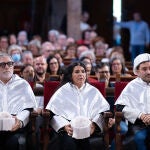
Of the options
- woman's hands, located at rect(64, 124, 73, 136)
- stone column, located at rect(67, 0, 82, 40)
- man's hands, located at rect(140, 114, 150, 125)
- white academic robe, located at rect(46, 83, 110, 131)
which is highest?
stone column, located at rect(67, 0, 82, 40)

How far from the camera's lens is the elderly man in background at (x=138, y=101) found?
8.42 metres

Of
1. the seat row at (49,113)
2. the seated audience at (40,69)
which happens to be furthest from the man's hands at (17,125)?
the seated audience at (40,69)

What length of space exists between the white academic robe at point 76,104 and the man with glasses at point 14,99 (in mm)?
291

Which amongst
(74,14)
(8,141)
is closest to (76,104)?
(8,141)

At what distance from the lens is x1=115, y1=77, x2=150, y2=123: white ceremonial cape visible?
867cm

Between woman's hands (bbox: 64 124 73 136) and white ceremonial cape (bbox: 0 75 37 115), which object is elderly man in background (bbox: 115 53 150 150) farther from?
white ceremonial cape (bbox: 0 75 37 115)

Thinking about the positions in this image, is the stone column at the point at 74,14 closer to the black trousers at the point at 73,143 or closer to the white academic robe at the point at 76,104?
the white academic robe at the point at 76,104

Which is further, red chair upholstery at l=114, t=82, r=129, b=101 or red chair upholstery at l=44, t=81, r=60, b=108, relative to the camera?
red chair upholstery at l=44, t=81, r=60, b=108

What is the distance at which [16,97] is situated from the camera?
884 centimetres

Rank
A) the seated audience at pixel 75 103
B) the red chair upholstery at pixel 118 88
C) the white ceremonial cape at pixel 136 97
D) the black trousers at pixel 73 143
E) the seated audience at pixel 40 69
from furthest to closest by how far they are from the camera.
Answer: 1. the seated audience at pixel 40 69
2. the red chair upholstery at pixel 118 88
3. the white ceremonial cape at pixel 136 97
4. the seated audience at pixel 75 103
5. the black trousers at pixel 73 143

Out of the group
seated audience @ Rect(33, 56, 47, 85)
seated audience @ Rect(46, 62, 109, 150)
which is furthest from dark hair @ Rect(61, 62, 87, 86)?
seated audience @ Rect(33, 56, 47, 85)

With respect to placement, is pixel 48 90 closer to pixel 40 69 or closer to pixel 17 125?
pixel 17 125

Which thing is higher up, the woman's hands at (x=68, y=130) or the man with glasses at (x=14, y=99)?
the man with glasses at (x=14, y=99)

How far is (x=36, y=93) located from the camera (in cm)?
963
